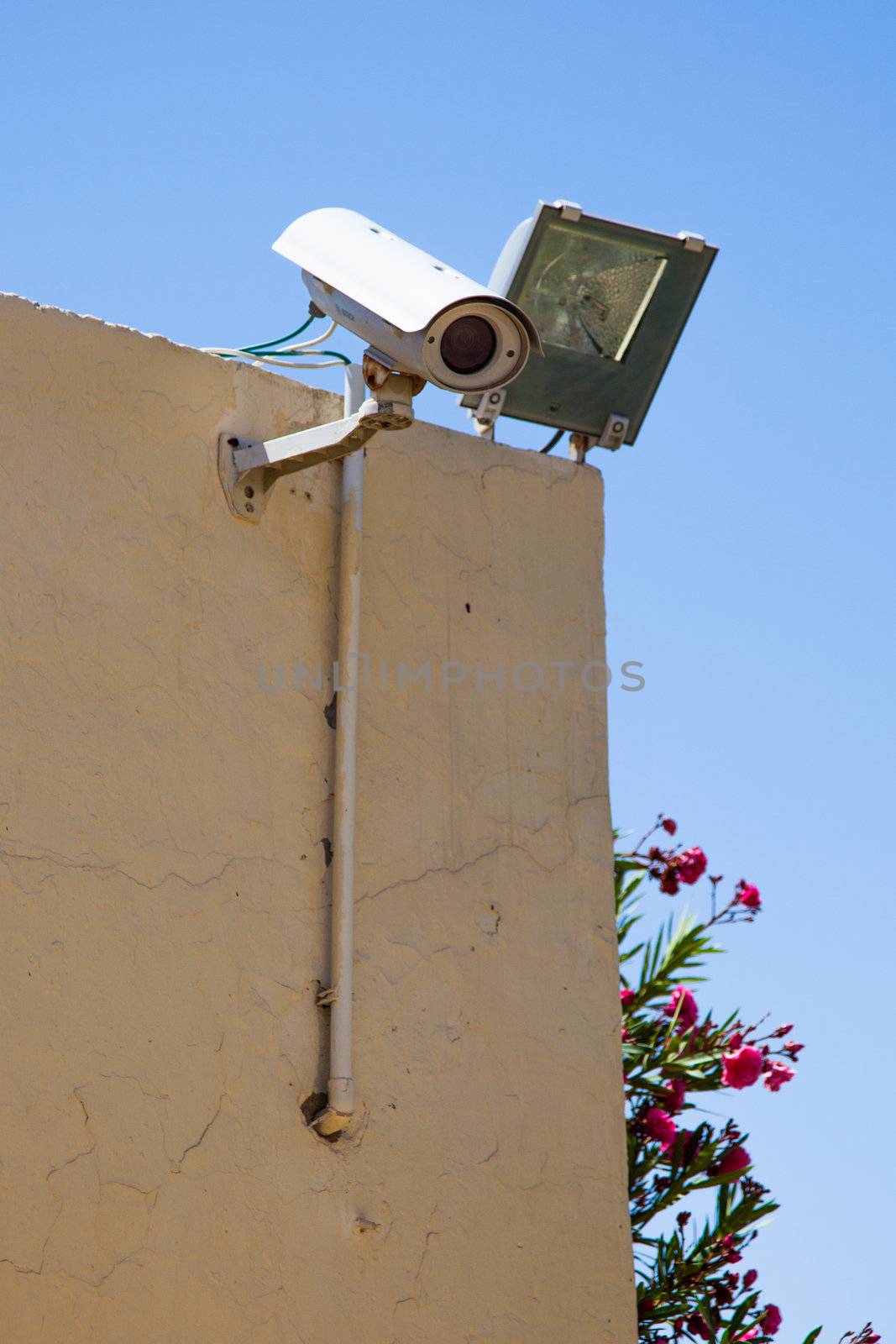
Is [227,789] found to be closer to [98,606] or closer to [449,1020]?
[98,606]

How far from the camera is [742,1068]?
4508 millimetres

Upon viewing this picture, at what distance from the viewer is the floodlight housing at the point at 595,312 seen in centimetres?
383

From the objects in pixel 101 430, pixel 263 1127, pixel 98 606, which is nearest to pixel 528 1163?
pixel 263 1127

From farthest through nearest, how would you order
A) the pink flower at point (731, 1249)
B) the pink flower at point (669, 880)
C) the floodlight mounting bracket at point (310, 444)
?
the pink flower at point (669, 880)
the pink flower at point (731, 1249)
the floodlight mounting bracket at point (310, 444)

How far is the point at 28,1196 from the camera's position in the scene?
2725mm

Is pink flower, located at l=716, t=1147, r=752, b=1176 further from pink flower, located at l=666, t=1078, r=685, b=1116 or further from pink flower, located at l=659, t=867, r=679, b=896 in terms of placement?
pink flower, located at l=659, t=867, r=679, b=896

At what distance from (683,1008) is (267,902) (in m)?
1.88

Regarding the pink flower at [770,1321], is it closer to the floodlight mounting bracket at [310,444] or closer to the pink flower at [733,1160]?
the pink flower at [733,1160]

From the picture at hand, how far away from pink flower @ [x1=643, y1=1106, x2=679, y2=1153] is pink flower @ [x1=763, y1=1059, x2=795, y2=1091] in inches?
11.6

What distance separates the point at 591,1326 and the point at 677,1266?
49.2 inches

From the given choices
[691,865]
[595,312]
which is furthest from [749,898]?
[595,312]

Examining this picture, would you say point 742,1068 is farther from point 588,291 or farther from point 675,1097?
point 588,291

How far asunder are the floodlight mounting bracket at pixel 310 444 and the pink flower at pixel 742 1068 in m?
2.07

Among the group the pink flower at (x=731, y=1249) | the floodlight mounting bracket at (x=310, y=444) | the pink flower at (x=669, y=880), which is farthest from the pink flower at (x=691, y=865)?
the floodlight mounting bracket at (x=310, y=444)
